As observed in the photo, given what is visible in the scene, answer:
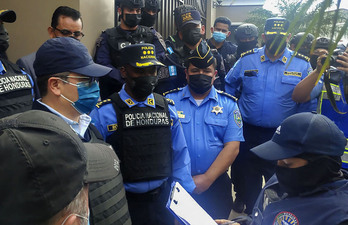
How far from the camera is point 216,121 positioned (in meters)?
2.69

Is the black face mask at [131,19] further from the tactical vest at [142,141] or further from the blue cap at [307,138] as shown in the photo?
the blue cap at [307,138]

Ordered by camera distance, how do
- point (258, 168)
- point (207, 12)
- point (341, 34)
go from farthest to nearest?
1. point (207, 12)
2. point (258, 168)
3. point (341, 34)

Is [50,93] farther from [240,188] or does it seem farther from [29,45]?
[240,188]

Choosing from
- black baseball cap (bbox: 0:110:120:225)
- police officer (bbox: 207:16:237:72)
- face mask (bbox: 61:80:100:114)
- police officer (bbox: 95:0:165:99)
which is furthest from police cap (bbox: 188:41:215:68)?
police officer (bbox: 207:16:237:72)

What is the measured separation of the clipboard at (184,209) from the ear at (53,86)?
871mm

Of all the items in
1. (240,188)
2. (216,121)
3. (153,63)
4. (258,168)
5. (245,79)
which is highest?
(153,63)

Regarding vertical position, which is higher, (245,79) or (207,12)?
(207,12)

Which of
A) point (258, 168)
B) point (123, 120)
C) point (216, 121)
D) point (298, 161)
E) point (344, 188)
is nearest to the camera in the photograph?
point (344, 188)

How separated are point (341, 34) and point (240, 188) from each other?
10.6ft

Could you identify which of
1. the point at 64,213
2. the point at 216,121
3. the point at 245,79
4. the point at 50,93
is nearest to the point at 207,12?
the point at 245,79

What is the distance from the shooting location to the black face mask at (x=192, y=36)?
352cm

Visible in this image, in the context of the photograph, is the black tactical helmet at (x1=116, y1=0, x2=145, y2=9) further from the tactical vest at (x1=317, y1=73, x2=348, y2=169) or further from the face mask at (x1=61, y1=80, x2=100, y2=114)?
the tactical vest at (x1=317, y1=73, x2=348, y2=169)

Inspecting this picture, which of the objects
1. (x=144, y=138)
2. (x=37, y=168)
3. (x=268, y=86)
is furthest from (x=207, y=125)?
(x=37, y=168)

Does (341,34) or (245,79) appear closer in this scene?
(341,34)
